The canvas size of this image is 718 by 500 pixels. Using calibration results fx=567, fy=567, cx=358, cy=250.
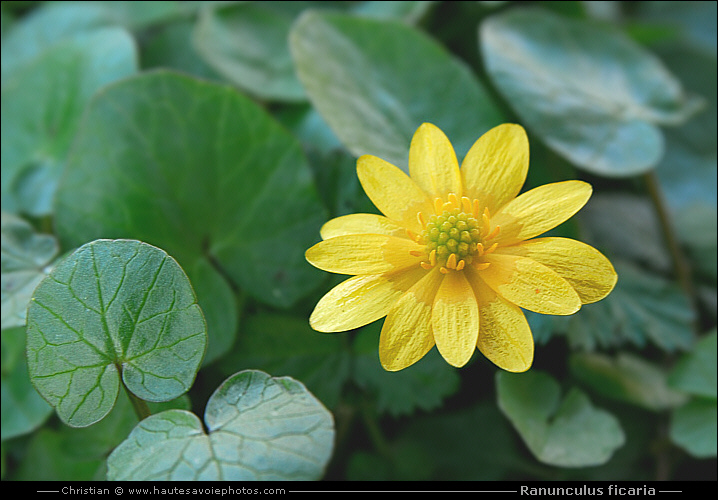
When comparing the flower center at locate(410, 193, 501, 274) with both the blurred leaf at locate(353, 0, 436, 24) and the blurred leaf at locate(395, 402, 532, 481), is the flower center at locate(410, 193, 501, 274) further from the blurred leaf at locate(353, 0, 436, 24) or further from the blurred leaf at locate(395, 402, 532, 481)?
the blurred leaf at locate(353, 0, 436, 24)

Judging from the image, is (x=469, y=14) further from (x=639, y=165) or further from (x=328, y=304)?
(x=328, y=304)

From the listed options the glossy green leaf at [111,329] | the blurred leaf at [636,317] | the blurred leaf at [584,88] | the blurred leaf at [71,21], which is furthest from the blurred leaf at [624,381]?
the blurred leaf at [71,21]

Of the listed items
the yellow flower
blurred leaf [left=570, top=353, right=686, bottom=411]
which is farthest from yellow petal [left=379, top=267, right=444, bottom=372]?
blurred leaf [left=570, top=353, right=686, bottom=411]

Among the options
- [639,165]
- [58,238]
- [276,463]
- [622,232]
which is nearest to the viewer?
[276,463]

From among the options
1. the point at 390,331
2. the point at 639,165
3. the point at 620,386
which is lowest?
the point at 620,386

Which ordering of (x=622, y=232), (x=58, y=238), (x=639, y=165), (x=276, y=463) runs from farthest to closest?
1. (x=622, y=232)
2. (x=639, y=165)
3. (x=58, y=238)
4. (x=276, y=463)

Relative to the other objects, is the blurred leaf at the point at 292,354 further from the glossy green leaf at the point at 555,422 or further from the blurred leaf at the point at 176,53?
the blurred leaf at the point at 176,53

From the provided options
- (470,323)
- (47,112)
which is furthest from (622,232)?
(47,112)

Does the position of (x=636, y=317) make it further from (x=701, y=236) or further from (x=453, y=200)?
(x=453, y=200)
